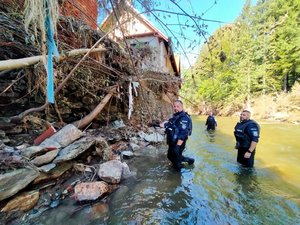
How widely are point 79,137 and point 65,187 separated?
54.6 inches

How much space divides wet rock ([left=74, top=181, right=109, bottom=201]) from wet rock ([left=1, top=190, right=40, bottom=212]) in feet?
2.13

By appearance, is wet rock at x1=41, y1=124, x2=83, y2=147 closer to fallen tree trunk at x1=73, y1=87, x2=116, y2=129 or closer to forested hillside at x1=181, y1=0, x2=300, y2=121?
fallen tree trunk at x1=73, y1=87, x2=116, y2=129

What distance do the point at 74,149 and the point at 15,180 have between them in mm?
1375

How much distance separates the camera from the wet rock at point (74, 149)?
4.10 metres

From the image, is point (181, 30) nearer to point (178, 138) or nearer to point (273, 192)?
point (178, 138)

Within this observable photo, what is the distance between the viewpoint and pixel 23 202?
3.21m

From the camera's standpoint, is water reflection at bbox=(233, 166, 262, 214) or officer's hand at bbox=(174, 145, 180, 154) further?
officer's hand at bbox=(174, 145, 180, 154)

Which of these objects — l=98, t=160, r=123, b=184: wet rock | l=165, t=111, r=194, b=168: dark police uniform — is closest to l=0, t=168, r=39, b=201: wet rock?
l=98, t=160, r=123, b=184: wet rock

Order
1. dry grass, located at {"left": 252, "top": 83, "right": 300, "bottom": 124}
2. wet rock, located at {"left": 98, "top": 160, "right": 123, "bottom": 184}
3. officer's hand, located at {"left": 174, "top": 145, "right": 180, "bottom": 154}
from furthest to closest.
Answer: dry grass, located at {"left": 252, "top": 83, "right": 300, "bottom": 124} < officer's hand, located at {"left": 174, "top": 145, "right": 180, "bottom": 154} < wet rock, located at {"left": 98, "top": 160, "right": 123, "bottom": 184}

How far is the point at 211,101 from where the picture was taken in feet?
118

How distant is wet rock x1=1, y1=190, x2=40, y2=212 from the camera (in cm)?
307

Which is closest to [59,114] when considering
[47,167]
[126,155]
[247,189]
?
[47,167]

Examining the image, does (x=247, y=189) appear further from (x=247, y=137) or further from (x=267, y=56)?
(x=267, y=56)

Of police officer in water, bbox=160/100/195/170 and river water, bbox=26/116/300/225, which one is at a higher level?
police officer in water, bbox=160/100/195/170
